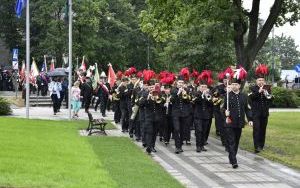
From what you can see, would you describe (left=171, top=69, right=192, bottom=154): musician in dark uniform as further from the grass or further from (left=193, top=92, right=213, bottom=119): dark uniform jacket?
the grass

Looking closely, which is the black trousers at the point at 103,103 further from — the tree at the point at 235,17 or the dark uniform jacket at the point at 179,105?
the dark uniform jacket at the point at 179,105

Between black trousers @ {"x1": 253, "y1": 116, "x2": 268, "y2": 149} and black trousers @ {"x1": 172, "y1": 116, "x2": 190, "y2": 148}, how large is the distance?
6.17 feet

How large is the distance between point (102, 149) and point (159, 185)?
5.21m

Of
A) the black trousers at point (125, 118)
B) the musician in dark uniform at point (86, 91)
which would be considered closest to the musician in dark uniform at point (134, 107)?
the black trousers at point (125, 118)

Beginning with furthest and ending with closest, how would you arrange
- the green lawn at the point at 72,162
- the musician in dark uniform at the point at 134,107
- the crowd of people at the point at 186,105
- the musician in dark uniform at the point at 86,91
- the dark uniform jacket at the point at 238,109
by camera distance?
the musician in dark uniform at the point at 86,91 < the musician in dark uniform at the point at 134,107 < the crowd of people at the point at 186,105 < the dark uniform jacket at the point at 238,109 < the green lawn at the point at 72,162

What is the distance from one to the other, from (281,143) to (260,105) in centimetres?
245

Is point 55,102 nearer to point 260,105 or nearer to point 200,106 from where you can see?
point 200,106

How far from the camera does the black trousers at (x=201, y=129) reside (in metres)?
15.9

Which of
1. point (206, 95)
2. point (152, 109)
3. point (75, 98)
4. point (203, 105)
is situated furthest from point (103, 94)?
point (152, 109)

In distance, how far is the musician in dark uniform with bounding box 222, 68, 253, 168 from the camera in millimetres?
13094

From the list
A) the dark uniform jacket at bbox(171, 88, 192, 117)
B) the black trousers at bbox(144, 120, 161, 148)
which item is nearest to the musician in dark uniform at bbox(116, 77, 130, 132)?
the dark uniform jacket at bbox(171, 88, 192, 117)

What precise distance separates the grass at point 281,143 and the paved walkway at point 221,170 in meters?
0.45

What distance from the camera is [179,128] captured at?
621 inches

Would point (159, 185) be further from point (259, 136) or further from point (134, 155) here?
point (259, 136)
